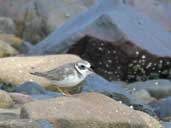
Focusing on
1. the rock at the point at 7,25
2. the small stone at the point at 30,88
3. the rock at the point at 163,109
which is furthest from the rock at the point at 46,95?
the rock at the point at 7,25

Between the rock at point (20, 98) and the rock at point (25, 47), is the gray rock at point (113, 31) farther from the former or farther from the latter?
the rock at point (20, 98)

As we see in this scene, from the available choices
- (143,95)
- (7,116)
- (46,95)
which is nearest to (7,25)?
(143,95)

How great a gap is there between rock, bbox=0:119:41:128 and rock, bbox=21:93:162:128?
15 centimetres

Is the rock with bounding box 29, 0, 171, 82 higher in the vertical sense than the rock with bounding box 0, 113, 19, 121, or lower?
lower

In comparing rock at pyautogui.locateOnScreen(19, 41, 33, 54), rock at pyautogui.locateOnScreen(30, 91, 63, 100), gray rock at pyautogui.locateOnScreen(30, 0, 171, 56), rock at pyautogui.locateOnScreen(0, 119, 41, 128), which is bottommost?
rock at pyautogui.locateOnScreen(19, 41, 33, 54)

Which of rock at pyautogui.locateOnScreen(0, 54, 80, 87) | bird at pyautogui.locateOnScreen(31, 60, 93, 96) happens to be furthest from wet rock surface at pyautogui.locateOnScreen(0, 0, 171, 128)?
bird at pyautogui.locateOnScreen(31, 60, 93, 96)

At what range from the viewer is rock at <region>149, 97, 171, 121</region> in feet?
33.4

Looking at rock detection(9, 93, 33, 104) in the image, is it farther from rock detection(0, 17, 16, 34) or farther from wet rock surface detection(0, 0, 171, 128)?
rock detection(0, 17, 16, 34)

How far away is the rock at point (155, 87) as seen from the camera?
40.2 ft

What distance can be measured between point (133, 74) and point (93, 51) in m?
0.87

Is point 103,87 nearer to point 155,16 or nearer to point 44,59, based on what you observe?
point 44,59

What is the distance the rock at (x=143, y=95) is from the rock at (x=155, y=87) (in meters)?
0.13

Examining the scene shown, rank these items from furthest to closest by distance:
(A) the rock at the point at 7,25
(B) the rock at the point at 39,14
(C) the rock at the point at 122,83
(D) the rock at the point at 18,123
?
(A) the rock at the point at 7,25, (B) the rock at the point at 39,14, (C) the rock at the point at 122,83, (D) the rock at the point at 18,123

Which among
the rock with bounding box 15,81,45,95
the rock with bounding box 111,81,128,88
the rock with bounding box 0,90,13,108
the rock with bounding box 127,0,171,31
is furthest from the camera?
the rock with bounding box 127,0,171,31
